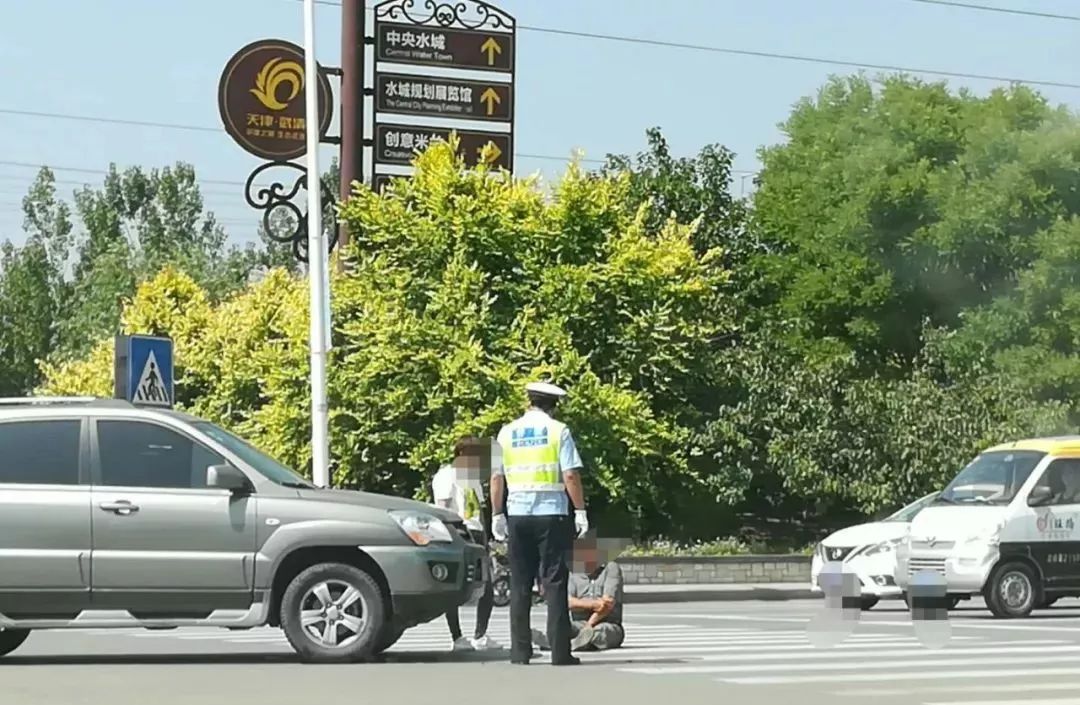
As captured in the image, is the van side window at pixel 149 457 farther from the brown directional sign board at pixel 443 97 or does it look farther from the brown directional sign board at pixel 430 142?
the brown directional sign board at pixel 443 97

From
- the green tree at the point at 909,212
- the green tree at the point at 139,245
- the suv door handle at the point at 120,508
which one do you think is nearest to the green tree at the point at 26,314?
the green tree at the point at 139,245

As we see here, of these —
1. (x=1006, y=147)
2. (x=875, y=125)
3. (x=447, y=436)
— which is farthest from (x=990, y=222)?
(x=447, y=436)

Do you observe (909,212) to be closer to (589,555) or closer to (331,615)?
(589,555)

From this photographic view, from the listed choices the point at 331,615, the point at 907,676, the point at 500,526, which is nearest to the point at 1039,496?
the point at 907,676

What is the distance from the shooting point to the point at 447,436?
30062mm

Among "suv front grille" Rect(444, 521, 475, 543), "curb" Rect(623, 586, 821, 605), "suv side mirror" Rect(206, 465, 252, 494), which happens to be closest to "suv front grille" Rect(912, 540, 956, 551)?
"curb" Rect(623, 586, 821, 605)

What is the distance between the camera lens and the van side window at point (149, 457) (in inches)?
527

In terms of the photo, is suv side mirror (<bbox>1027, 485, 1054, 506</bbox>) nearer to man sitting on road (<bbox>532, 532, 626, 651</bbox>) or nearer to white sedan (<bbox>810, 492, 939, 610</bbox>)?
white sedan (<bbox>810, 492, 939, 610</bbox>)

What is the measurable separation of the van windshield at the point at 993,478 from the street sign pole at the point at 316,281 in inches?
301

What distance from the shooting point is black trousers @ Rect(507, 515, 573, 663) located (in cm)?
1306

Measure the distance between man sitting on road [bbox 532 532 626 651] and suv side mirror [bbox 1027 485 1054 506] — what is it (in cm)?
794

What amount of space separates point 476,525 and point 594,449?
49.1 feet

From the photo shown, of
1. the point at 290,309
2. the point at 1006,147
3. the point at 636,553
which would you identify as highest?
the point at 1006,147

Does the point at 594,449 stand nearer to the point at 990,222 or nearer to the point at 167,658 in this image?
the point at 167,658
